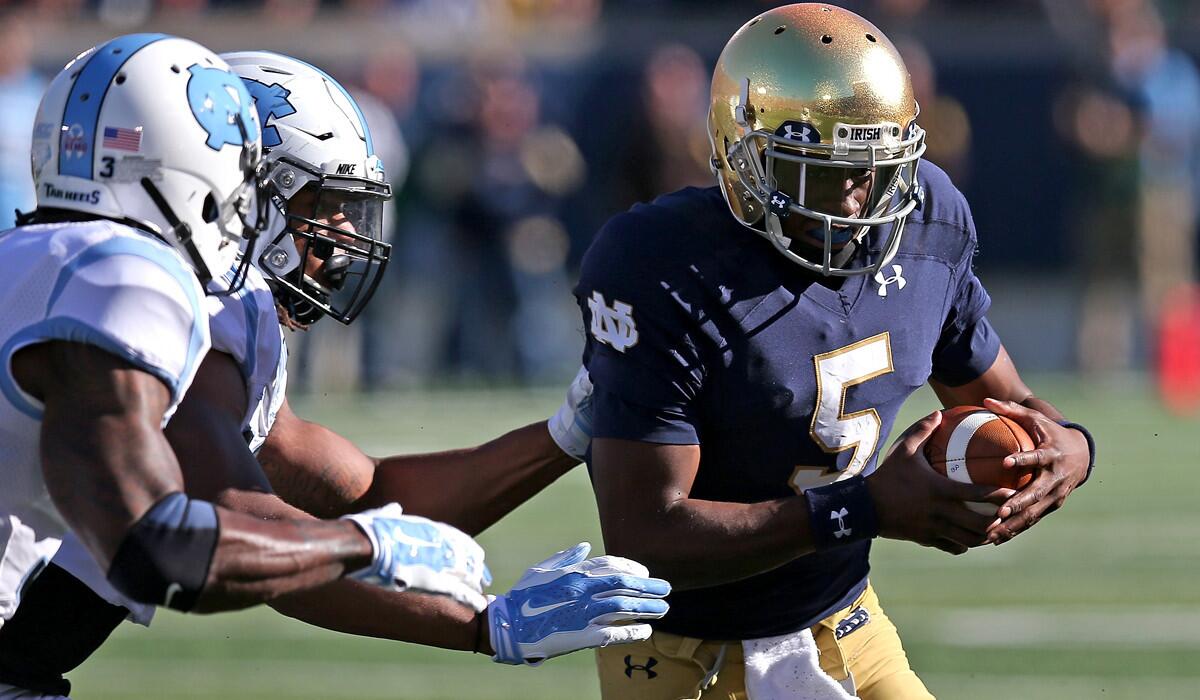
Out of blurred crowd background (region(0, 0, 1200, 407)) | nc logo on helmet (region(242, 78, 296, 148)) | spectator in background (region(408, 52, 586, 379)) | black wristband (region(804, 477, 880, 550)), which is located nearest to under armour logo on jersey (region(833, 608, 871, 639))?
black wristband (region(804, 477, 880, 550))

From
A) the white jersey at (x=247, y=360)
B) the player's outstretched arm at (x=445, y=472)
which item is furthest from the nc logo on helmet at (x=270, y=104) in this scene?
the player's outstretched arm at (x=445, y=472)

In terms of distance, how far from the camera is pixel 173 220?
8.95ft

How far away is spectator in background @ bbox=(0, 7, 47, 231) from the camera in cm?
848

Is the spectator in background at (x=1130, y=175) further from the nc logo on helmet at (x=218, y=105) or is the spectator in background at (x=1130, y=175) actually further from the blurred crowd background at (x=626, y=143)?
the nc logo on helmet at (x=218, y=105)

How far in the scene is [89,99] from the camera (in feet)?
8.80

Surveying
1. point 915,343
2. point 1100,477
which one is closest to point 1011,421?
point 915,343

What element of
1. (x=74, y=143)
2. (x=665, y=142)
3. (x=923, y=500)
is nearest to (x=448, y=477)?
(x=923, y=500)

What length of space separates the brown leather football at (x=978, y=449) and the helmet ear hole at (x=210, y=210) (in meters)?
1.22

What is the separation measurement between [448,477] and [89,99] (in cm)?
129

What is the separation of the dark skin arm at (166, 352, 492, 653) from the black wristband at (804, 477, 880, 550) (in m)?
0.57

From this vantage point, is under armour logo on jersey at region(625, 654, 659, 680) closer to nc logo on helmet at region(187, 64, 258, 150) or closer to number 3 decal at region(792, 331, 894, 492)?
number 3 decal at region(792, 331, 894, 492)

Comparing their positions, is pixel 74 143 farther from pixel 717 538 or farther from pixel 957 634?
pixel 957 634

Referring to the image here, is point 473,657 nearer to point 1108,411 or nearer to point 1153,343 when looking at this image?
point 1108,411

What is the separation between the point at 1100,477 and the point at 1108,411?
7.22 feet
